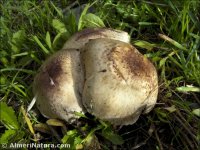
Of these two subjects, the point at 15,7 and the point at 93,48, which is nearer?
the point at 93,48

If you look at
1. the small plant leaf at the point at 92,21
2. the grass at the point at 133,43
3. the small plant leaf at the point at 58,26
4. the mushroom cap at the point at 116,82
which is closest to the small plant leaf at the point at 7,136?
the grass at the point at 133,43

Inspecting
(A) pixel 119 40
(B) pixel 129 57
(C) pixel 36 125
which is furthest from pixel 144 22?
(C) pixel 36 125

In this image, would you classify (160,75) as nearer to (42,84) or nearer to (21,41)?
(42,84)

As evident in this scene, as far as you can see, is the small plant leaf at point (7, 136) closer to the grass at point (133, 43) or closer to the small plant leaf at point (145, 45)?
the grass at point (133, 43)

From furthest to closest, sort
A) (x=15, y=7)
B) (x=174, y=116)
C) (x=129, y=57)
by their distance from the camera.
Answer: (x=15, y=7) < (x=174, y=116) < (x=129, y=57)

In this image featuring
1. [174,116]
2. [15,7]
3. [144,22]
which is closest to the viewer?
[174,116]
